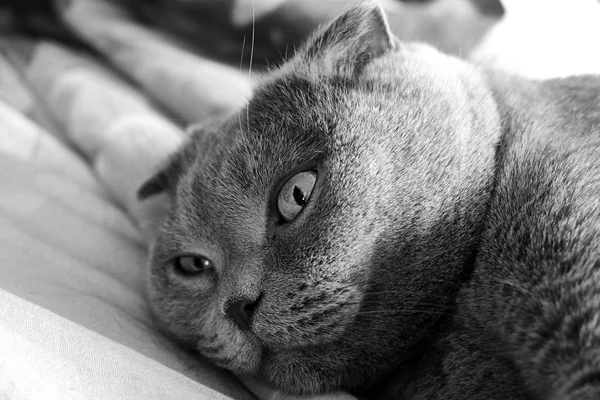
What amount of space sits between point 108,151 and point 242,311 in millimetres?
820

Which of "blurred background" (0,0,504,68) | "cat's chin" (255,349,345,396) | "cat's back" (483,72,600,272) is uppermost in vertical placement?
"blurred background" (0,0,504,68)

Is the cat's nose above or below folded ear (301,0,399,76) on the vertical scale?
below

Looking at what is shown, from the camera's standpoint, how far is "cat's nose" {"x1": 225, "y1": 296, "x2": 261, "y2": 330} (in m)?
0.86

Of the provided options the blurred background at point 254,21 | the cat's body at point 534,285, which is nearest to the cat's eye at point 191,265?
the cat's body at point 534,285

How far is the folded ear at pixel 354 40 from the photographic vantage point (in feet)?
3.43

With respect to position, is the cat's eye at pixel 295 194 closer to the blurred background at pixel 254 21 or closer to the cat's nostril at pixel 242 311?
the cat's nostril at pixel 242 311

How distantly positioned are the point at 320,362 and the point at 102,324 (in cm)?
39

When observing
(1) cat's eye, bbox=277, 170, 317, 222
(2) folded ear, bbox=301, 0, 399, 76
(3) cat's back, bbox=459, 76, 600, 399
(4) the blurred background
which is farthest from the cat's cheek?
(4) the blurred background

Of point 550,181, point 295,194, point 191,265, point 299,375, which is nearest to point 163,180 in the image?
point 191,265

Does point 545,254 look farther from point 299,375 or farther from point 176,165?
point 176,165

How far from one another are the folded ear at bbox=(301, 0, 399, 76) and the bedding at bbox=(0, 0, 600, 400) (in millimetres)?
207

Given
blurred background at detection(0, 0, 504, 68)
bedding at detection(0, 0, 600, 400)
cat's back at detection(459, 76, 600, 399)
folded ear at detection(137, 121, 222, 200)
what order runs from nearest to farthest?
cat's back at detection(459, 76, 600, 399) < bedding at detection(0, 0, 600, 400) < folded ear at detection(137, 121, 222, 200) < blurred background at detection(0, 0, 504, 68)

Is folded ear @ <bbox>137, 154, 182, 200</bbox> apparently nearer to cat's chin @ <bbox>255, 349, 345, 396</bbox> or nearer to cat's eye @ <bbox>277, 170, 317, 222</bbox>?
cat's eye @ <bbox>277, 170, 317, 222</bbox>

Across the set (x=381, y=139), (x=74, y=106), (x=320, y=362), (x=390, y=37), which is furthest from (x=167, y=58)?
(x=320, y=362)
